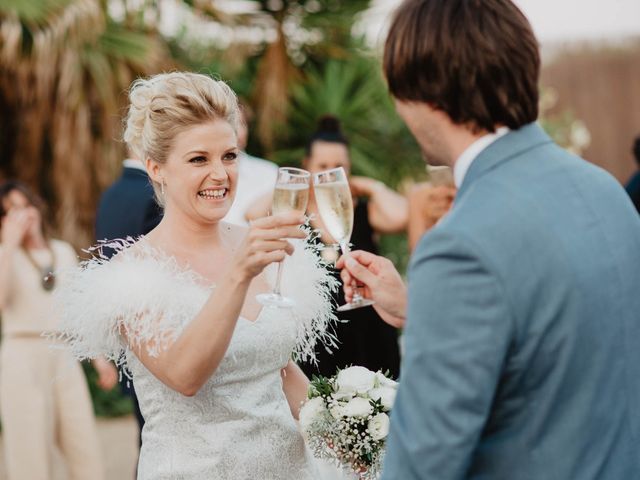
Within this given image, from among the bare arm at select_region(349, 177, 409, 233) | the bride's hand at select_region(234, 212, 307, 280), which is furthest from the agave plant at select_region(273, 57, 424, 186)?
the bride's hand at select_region(234, 212, 307, 280)

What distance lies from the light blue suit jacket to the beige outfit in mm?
4350

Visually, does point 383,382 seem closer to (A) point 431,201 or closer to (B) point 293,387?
(B) point 293,387

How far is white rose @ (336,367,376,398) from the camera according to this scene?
2561 mm

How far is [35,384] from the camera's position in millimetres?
5570

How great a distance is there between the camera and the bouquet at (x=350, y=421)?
2457mm

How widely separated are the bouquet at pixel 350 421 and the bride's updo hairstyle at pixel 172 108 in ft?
2.90

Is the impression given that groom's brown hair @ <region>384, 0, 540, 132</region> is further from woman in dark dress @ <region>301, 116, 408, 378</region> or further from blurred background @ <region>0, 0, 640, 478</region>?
blurred background @ <region>0, 0, 640, 478</region>

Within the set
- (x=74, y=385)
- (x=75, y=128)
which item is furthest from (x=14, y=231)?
(x=75, y=128)

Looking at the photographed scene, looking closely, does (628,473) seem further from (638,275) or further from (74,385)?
(74,385)

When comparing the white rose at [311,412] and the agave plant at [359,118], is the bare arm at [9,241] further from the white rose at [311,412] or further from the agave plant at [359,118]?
the white rose at [311,412]

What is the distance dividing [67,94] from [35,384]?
3305 millimetres

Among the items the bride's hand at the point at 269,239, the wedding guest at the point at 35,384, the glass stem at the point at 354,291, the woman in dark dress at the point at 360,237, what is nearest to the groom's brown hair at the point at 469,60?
the bride's hand at the point at 269,239

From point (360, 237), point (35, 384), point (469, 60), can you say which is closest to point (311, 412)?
point (469, 60)

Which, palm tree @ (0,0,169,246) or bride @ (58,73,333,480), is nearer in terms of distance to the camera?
bride @ (58,73,333,480)
